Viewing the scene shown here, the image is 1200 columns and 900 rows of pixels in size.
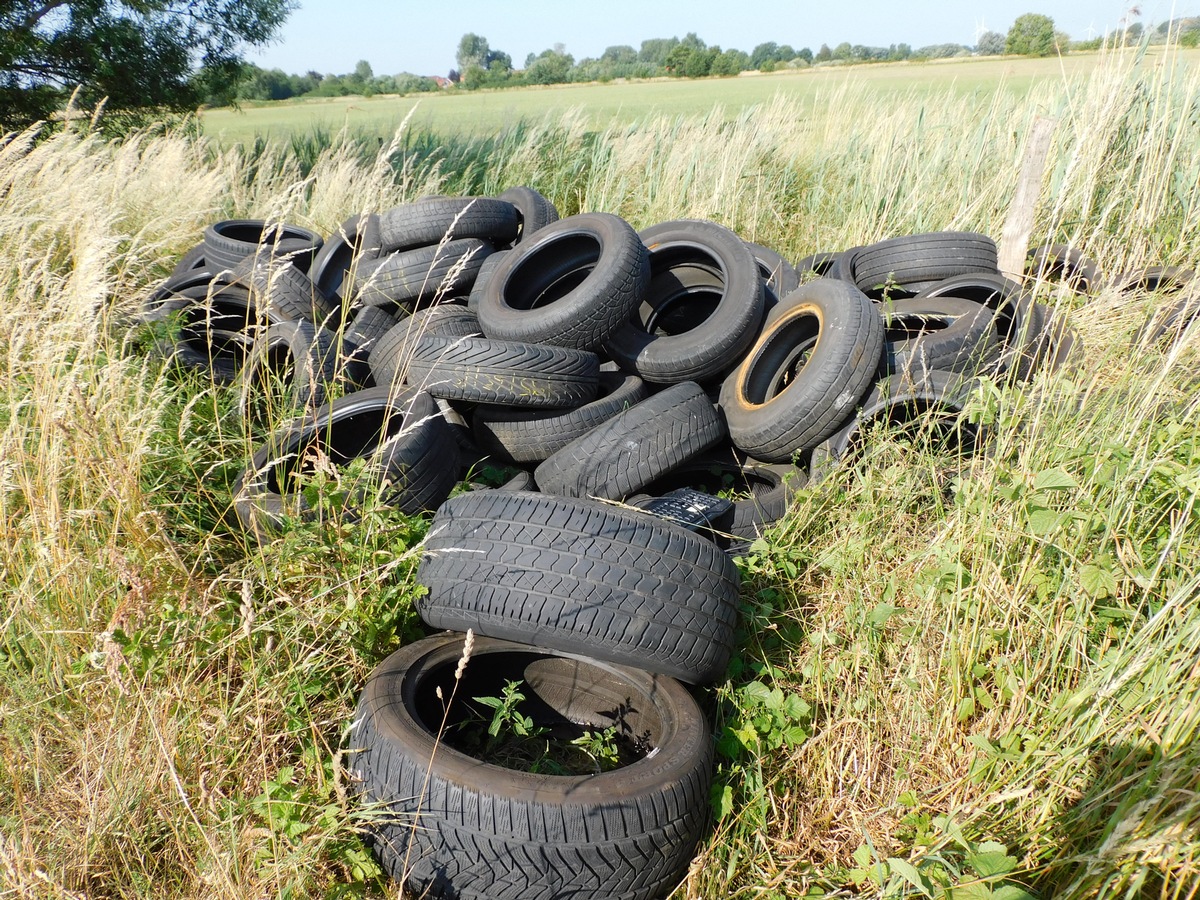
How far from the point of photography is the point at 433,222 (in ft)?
17.2

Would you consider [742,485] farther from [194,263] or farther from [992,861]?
[194,263]

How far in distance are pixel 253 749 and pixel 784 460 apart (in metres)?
2.75

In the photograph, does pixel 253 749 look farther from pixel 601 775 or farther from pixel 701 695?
pixel 701 695

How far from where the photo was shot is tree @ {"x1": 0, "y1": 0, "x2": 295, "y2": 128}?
10383 millimetres

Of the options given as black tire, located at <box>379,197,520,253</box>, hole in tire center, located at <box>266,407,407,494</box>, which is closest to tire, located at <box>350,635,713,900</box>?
hole in tire center, located at <box>266,407,407,494</box>

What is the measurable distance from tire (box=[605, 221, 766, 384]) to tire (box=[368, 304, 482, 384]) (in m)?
0.90

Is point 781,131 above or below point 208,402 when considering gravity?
above

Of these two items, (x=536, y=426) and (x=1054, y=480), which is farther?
(x=536, y=426)

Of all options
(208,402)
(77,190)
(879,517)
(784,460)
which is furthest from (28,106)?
(879,517)

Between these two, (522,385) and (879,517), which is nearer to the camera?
(879,517)

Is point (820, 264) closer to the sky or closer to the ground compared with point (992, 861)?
closer to the sky

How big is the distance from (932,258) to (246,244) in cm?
486

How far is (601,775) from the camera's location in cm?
225

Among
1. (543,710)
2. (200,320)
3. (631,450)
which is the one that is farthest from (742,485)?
(200,320)
